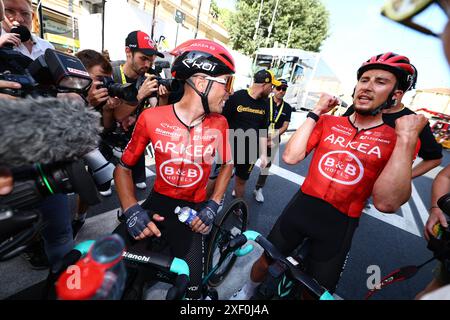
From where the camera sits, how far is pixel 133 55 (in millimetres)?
3180

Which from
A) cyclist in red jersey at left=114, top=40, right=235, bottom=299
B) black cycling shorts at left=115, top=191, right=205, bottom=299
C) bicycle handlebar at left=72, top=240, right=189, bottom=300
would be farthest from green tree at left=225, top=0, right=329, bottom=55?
bicycle handlebar at left=72, top=240, right=189, bottom=300

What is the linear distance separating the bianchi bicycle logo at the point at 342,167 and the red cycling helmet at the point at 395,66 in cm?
75

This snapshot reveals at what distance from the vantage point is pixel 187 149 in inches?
79.3

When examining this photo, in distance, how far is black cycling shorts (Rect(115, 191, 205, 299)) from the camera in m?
1.77

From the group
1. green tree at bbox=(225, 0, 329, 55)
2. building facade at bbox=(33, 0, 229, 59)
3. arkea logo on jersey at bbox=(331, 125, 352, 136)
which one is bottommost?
arkea logo on jersey at bbox=(331, 125, 352, 136)

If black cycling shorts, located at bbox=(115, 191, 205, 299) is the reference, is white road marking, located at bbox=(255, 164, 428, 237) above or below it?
below

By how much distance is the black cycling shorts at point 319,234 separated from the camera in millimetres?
1823

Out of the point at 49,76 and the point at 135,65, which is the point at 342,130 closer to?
the point at 49,76

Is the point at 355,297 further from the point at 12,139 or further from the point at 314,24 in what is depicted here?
the point at 314,24

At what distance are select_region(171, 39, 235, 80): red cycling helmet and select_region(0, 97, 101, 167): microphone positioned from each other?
118cm

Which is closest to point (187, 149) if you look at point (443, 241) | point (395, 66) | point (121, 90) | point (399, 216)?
point (121, 90)

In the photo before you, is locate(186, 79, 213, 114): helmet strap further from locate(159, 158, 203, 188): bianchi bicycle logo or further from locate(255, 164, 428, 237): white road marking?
locate(255, 164, 428, 237): white road marking

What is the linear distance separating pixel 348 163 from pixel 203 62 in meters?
1.50

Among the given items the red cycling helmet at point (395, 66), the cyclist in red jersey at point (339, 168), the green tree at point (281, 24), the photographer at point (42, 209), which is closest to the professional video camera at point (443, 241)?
the cyclist in red jersey at point (339, 168)
